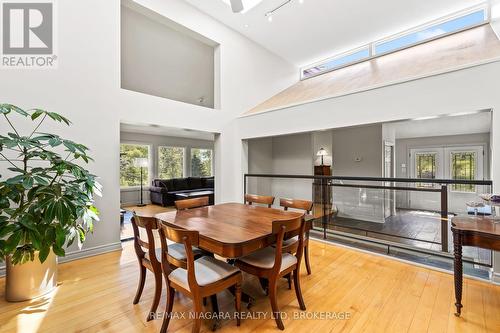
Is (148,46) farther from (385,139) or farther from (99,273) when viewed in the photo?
(385,139)

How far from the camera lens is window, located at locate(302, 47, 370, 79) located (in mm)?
5445

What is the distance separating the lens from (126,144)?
7.78 meters

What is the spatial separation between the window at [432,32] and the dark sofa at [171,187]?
19.6ft

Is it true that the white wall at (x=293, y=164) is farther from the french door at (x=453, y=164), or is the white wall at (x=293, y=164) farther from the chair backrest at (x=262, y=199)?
the french door at (x=453, y=164)

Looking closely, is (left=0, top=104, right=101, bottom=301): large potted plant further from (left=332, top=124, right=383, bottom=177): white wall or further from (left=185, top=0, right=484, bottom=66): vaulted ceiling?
(left=332, top=124, right=383, bottom=177): white wall

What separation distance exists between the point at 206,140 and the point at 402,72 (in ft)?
25.3

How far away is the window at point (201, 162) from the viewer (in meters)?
9.62

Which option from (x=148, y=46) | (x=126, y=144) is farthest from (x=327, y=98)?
(x=126, y=144)

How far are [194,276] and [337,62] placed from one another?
20.1 feet

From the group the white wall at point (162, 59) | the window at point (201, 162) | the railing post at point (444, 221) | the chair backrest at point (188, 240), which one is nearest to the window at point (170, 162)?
the window at point (201, 162)

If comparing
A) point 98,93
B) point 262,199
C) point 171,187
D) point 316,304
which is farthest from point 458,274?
point 171,187

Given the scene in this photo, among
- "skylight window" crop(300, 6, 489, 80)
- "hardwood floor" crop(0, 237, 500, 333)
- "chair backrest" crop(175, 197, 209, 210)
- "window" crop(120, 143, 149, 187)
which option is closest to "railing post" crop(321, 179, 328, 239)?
"hardwood floor" crop(0, 237, 500, 333)

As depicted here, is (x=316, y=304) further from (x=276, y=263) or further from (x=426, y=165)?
(x=426, y=165)

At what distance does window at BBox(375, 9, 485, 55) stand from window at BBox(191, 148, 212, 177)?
23.5 ft
